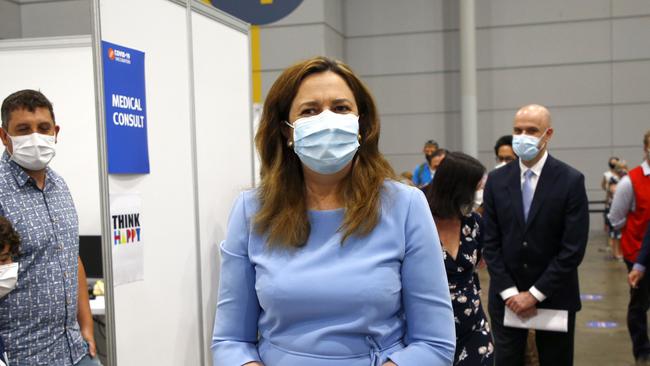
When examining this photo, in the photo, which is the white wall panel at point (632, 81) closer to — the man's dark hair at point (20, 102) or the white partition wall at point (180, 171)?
the white partition wall at point (180, 171)

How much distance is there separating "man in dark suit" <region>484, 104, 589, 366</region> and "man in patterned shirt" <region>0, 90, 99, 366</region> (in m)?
2.08

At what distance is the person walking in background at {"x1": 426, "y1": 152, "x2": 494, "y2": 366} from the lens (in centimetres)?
268

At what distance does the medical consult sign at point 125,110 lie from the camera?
2.44m

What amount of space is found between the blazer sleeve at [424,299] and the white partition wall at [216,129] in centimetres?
199

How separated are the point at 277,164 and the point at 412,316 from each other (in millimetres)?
496

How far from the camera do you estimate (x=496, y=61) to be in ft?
36.8

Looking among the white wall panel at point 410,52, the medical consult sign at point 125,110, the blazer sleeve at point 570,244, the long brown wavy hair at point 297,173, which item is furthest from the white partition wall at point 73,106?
the white wall panel at point 410,52

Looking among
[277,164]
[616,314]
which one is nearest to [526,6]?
[616,314]

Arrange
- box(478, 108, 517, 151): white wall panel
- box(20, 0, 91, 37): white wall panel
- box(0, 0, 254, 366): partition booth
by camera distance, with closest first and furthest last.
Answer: box(0, 0, 254, 366): partition booth → box(20, 0, 91, 37): white wall panel → box(478, 108, 517, 151): white wall panel

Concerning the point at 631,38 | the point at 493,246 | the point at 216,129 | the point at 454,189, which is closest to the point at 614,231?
the point at 631,38

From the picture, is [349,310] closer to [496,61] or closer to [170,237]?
[170,237]

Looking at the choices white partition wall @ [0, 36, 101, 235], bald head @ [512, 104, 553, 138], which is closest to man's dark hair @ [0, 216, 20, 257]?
white partition wall @ [0, 36, 101, 235]

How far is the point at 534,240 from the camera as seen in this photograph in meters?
3.18

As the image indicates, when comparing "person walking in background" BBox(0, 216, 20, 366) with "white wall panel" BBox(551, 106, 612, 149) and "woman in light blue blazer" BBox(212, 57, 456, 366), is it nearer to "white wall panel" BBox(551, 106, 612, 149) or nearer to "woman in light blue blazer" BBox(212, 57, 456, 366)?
"woman in light blue blazer" BBox(212, 57, 456, 366)
